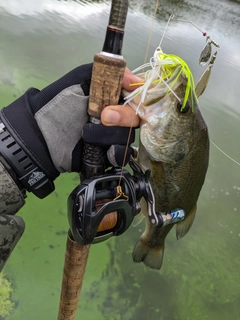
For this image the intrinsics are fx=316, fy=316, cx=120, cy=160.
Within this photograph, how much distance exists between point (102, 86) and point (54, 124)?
9.3 inches

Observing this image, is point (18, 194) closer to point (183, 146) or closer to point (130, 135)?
point (130, 135)

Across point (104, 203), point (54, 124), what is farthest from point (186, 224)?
point (54, 124)

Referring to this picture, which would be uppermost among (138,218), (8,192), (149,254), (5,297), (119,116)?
(119,116)

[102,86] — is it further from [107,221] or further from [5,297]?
[5,297]

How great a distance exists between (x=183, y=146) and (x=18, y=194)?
2.13 feet

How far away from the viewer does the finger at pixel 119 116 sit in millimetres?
966

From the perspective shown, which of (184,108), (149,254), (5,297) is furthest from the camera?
(5,297)

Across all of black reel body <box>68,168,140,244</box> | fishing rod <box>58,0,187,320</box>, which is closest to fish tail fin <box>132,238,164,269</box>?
fishing rod <box>58,0,187,320</box>

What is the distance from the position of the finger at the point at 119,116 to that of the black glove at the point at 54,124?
1.0 inches

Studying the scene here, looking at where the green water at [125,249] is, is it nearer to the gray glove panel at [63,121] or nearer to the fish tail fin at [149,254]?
the fish tail fin at [149,254]

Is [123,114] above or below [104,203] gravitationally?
above

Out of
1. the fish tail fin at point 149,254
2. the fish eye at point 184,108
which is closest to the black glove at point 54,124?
the fish eye at point 184,108

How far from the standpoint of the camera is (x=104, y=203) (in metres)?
0.93

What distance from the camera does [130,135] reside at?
3.43ft
